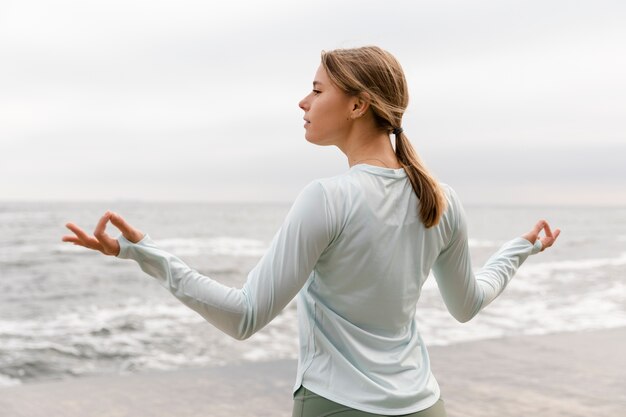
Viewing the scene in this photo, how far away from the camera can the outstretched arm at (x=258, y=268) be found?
1.17 meters

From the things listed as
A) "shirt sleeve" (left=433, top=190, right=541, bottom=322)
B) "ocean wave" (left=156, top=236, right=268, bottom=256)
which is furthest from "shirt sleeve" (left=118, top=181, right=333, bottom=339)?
"ocean wave" (left=156, top=236, right=268, bottom=256)

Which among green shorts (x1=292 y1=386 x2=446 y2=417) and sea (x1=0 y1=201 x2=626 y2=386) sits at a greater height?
green shorts (x1=292 y1=386 x2=446 y2=417)

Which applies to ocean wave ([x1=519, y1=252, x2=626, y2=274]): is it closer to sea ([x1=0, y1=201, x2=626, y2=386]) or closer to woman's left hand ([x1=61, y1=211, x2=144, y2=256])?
sea ([x1=0, y1=201, x2=626, y2=386])

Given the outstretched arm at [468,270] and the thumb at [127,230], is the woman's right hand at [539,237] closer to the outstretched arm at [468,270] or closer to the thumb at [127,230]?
the outstretched arm at [468,270]

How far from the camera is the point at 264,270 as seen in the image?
1.19 meters

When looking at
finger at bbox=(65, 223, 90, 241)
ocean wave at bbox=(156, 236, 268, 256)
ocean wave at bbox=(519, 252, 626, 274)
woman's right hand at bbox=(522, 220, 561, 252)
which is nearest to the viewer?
finger at bbox=(65, 223, 90, 241)

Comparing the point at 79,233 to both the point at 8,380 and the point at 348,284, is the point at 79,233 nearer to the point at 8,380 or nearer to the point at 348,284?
the point at 348,284

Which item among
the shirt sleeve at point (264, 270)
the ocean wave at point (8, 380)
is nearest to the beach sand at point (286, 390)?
the shirt sleeve at point (264, 270)

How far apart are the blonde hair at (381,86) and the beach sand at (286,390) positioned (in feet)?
8.74

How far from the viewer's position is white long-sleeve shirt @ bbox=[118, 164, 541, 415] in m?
1.18

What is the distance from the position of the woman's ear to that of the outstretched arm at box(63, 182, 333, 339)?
17 cm

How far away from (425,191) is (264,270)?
1.00ft

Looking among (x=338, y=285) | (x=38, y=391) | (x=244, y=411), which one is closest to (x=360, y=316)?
(x=338, y=285)

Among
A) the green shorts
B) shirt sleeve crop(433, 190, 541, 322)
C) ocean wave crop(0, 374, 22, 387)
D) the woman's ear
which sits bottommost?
ocean wave crop(0, 374, 22, 387)
